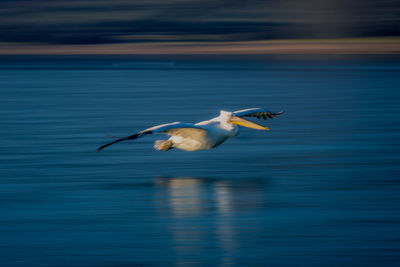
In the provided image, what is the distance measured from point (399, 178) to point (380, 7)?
65.3 metres

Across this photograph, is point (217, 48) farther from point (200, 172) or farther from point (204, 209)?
point (204, 209)

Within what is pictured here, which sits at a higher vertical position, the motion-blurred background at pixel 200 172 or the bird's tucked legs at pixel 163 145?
the bird's tucked legs at pixel 163 145

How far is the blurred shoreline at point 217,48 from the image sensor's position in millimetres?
40406

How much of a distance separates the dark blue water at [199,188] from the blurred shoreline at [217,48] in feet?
75.3

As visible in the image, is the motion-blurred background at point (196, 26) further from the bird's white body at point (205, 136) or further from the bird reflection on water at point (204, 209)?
the bird reflection on water at point (204, 209)

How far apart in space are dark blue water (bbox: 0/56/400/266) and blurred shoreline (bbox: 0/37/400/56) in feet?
75.3

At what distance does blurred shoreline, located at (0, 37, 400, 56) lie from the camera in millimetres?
40406

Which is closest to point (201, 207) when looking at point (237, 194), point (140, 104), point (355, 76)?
point (237, 194)

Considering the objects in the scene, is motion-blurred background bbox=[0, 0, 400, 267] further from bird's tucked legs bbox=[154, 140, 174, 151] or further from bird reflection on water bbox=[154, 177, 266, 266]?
bird's tucked legs bbox=[154, 140, 174, 151]

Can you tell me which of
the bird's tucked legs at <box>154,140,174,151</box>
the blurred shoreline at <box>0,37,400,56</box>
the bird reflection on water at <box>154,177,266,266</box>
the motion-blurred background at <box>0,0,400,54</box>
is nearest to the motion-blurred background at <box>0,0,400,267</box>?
the bird reflection on water at <box>154,177,266,266</box>

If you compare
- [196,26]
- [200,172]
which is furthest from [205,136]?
[196,26]

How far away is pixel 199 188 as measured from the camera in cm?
892

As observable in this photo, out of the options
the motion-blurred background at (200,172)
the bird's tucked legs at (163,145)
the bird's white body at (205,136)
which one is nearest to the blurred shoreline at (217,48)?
the motion-blurred background at (200,172)

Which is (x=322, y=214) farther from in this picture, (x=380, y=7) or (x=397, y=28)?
(x=380, y=7)
